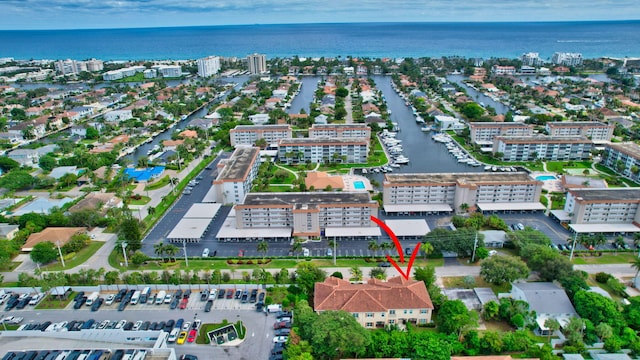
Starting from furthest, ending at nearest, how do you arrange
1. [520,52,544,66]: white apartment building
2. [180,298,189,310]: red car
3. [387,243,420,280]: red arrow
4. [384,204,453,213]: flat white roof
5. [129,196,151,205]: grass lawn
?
[520,52,544,66]: white apartment building
[129,196,151,205]: grass lawn
[384,204,453,213]: flat white roof
[387,243,420,280]: red arrow
[180,298,189,310]: red car

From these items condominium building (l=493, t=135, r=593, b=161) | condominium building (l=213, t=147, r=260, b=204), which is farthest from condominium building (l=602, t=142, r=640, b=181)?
condominium building (l=213, t=147, r=260, b=204)

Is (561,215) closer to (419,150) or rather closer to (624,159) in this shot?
(624,159)

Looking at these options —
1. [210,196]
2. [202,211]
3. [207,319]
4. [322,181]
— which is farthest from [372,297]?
[210,196]

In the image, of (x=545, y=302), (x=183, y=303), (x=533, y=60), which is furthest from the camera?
(x=533, y=60)

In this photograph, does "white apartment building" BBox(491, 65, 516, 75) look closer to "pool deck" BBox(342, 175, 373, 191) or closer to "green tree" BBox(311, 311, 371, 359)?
"pool deck" BBox(342, 175, 373, 191)

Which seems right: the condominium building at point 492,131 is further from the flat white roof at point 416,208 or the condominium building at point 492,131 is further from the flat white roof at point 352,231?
the flat white roof at point 352,231

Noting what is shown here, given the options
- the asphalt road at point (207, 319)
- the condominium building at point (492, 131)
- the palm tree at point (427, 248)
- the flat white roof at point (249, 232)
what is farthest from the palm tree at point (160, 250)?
the condominium building at point (492, 131)

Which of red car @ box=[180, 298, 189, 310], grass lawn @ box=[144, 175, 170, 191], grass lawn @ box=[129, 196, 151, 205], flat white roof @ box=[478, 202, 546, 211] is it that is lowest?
red car @ box=[180, 298, 189, 310]

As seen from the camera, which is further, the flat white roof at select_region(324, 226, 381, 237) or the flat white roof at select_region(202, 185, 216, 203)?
the flat white roof at select_region(202, 185, 216, 203)

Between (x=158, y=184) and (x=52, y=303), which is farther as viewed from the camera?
(x=158, y=184)
